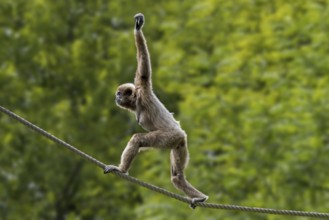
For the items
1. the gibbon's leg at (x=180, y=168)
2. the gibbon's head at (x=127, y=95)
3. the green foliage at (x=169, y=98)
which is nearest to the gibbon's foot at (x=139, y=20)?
the gibbon's head at (x=127, y=95)

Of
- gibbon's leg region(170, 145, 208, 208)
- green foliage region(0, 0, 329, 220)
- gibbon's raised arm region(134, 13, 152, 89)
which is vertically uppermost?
green foliage region(0, 0, 329, 220)

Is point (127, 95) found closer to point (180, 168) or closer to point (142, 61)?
point (142, 61)

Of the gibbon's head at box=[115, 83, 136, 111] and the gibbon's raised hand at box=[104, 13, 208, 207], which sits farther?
the gibbon's head at box=[115, 83, 136, 111]

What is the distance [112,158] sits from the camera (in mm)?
36812

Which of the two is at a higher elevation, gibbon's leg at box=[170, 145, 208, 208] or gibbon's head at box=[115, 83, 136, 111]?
gibbon's head at box=[115, 83, 136, 111]

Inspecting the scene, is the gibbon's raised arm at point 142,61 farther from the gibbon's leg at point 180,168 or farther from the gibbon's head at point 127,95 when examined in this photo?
the gibbon's leg at point 180,168

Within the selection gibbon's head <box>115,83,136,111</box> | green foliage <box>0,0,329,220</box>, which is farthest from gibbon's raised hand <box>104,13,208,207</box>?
green foliage <box>0,0,329,220</box>

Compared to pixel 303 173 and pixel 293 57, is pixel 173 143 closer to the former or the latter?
pixel 303 173

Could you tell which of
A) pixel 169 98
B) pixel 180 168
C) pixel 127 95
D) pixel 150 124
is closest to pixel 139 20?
pixel 127 95

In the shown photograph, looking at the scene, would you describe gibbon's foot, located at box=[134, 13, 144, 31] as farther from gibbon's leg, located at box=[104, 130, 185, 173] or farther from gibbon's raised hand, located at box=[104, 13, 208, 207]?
gibbon's leg, located at box=[104, 130, 185, 173]

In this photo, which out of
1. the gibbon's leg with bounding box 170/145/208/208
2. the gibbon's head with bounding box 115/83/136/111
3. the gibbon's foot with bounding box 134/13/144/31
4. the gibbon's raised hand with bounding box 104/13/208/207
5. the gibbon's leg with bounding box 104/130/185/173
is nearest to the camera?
the gibbon's foot with bounding box 134/13/144/31

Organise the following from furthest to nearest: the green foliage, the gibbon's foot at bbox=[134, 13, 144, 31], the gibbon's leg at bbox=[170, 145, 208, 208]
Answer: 1. the green foliage
2. the gibbon's leg at bbox=[170, 145, 208, 208]
3. the gibbon's foot at bbox=[134, 13, 144, 31]

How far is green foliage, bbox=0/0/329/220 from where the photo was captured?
30.9 metres

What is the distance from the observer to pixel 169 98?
37.9 meters
